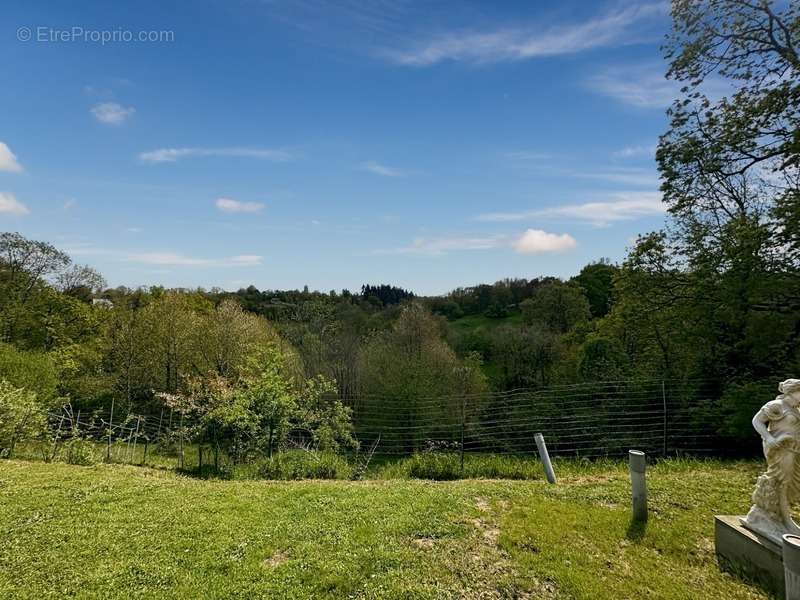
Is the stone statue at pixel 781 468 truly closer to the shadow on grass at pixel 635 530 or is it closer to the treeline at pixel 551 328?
the shadow on grass at pixel 635 530

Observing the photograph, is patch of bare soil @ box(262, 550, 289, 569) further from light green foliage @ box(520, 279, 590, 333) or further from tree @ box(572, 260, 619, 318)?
tree @ box(572, 260, 619, 318)

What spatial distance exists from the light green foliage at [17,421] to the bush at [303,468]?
233 inches

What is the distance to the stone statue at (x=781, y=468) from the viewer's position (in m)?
3.45

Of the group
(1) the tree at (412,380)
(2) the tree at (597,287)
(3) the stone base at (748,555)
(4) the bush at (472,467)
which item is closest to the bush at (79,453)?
(4) the bush at (472,467)

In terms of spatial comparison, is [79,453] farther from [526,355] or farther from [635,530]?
[526,355]

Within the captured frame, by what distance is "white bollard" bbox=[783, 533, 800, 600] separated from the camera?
2467 millimetres

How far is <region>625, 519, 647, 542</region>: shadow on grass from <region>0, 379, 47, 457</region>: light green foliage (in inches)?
480

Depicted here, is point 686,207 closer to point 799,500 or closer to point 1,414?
point 799,500

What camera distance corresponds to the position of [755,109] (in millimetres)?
9148

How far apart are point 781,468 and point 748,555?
0.83m

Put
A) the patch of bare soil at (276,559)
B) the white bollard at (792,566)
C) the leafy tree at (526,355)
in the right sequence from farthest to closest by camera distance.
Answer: the leafy tree at (526,355)
the patch of bare soil at (276,559)
the white bollard at (792,566)

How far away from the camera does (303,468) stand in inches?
327

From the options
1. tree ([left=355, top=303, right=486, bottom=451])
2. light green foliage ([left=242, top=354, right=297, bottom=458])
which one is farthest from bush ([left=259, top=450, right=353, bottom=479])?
tree ([left=355, top=303, right=486, bottom=451])

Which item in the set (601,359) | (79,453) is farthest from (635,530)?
(79,453)
